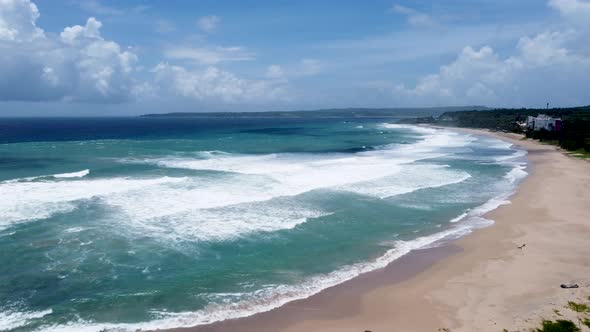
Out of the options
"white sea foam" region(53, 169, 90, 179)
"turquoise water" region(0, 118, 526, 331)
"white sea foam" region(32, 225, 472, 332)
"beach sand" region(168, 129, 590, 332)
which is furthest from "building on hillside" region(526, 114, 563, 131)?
"white sea foam" region(53, 169, 90, 179)

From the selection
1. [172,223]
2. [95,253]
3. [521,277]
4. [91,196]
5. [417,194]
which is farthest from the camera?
[417,194]

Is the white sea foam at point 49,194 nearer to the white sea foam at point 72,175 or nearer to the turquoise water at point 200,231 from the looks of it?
the turquoise water at point 200,231

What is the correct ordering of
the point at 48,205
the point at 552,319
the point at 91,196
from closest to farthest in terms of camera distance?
the point at 552,319
the point at 48,205
the point at 91,196

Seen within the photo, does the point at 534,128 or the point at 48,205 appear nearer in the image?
the point at 48,205

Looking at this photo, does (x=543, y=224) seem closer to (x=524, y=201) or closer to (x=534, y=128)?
(x=524, y=201)

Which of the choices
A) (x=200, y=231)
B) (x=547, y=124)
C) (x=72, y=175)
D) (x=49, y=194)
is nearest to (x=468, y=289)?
(x=200, y=231)

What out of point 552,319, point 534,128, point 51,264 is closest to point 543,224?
point 552,319

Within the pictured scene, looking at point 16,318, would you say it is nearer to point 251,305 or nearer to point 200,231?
point 251,305

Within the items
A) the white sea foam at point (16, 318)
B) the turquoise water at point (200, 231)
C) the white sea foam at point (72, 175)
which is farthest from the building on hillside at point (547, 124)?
the white sea foam at point (16, 318)
